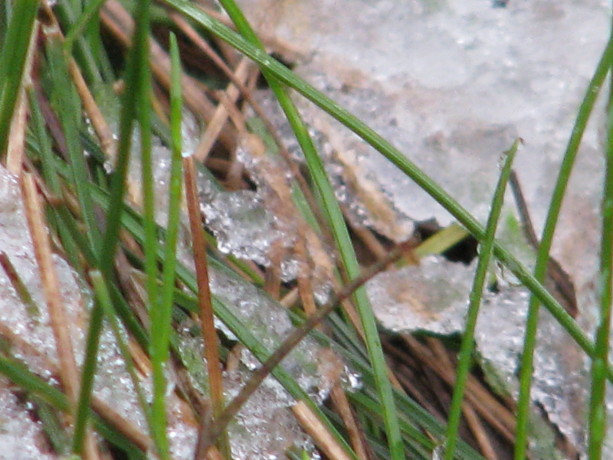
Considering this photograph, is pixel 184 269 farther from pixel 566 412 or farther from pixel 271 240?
pixel 566 412

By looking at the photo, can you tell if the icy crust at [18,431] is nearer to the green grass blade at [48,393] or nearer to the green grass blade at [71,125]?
the green grass blade at [48,393]

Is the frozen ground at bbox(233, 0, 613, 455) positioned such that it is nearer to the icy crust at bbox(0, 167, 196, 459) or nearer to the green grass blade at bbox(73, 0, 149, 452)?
the icy crust at bbox(0, 167, 196, 459)

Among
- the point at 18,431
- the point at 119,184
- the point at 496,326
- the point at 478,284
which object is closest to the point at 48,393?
the point at 18,431

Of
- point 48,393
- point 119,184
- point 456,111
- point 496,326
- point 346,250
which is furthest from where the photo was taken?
point 456,111

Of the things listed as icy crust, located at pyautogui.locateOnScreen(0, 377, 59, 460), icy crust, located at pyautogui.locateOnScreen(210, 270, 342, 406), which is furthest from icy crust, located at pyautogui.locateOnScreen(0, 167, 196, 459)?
icy crust, located at pyautogui.locateOnScreen(210, 270, 342, 406)

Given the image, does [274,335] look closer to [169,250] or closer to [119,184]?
[169,250]

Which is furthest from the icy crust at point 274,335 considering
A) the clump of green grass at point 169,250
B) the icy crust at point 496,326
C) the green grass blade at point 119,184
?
the green grass blade at point 119,184
